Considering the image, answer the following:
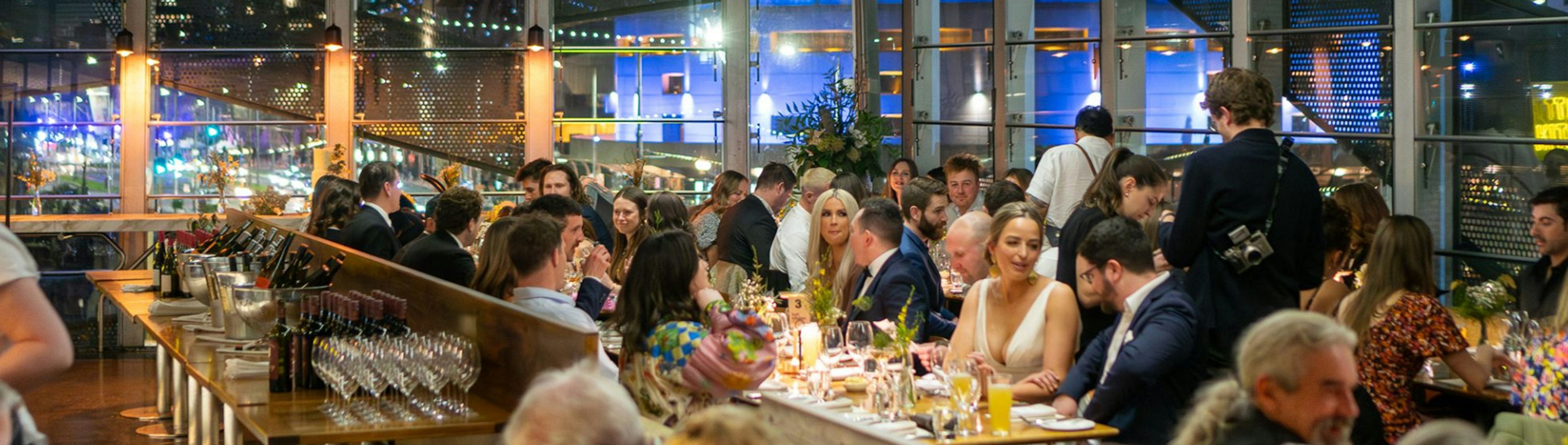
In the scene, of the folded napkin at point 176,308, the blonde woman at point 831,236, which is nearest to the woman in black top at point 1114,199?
the blonde woman at point 831,236

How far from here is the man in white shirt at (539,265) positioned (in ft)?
16.1

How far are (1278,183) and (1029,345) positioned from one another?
0.97 metres

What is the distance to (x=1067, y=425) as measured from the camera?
429cm

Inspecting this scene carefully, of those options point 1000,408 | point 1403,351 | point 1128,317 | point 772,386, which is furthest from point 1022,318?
point 1403,351

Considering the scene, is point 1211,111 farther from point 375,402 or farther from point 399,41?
point 399,41

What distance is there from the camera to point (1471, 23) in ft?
25.1

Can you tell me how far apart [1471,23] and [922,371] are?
12.6 feet

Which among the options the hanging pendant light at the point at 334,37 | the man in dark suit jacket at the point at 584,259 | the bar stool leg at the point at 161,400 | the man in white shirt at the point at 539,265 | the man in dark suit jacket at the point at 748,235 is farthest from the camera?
the hanging pendant light at the point at 334,37

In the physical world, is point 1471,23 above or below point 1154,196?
above

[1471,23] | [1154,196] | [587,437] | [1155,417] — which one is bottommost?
[1155,417]

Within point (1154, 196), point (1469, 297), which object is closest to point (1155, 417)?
point (1154, 196)

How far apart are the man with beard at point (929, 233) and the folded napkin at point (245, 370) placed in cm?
240

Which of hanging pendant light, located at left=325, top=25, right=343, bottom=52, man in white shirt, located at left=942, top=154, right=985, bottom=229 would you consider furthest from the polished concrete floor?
man in white shirt, located at left=942, top=154, right=985, bottom=229

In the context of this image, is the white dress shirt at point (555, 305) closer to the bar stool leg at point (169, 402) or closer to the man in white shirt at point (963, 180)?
the bar stool leg at point (169, 402)
